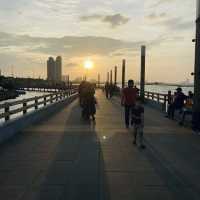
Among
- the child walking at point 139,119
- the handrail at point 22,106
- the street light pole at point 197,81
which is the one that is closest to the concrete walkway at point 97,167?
the child walking at point 139,119

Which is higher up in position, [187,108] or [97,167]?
[187,108]

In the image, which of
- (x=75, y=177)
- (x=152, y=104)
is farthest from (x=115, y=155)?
(x=152, y=104)

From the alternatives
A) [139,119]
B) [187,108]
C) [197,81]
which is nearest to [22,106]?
[187,108]

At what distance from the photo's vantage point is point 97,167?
933cm

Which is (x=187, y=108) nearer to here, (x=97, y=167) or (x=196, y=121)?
(x=196, y=121)

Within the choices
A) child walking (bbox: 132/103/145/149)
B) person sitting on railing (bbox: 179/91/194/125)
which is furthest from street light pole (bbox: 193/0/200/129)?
child walking (bbox: 132/103/145/149)

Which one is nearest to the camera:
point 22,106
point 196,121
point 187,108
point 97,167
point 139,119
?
point 97,167

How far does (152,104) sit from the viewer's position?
35.4 metres

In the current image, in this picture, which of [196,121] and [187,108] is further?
[187,108]

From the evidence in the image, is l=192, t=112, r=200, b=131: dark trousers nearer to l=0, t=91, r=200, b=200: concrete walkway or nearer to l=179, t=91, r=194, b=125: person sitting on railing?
l=0, t=91, r=200, b=200: concrete walkway

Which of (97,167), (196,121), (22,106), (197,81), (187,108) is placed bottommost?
(97,167)

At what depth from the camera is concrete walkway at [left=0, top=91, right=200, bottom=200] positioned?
287 inches

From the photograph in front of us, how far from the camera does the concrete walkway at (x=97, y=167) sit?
23.9ft

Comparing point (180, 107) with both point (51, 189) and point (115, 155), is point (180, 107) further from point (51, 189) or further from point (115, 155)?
point (51, 189)
